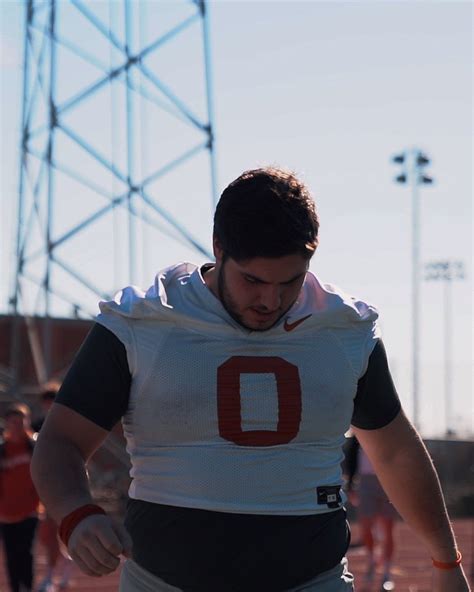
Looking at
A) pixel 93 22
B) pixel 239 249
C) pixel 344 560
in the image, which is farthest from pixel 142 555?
pixel 93 22

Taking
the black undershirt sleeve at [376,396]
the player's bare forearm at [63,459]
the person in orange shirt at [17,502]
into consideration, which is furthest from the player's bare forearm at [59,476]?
the person in orange shirt at [17,502]

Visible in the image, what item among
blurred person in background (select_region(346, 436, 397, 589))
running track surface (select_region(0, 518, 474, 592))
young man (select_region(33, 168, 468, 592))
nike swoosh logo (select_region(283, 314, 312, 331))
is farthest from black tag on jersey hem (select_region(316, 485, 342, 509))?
running track surface (select_region(0, 518, 474, 592))

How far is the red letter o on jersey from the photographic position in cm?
338

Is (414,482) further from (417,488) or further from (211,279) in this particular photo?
(211,279)

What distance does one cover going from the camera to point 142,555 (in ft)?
11.2

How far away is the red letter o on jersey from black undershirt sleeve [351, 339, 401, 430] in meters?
0.31

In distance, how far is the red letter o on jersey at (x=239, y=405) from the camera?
3375mm

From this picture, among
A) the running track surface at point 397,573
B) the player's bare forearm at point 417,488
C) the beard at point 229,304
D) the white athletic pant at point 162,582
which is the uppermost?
the beard at point 229,304

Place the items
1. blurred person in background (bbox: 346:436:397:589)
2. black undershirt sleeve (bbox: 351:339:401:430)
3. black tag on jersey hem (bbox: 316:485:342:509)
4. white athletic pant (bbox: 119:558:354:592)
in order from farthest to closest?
blurred person in background (bbox: 346:436:397:589) → black undershirt sleeve (bbox: 351:339:401:430) → black tag on jersey hem (bbox: 316:485:342:509) → white athletic pant (bbox: 119:558:354:592)

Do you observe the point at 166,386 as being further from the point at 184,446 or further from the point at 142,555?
the point at 142,555

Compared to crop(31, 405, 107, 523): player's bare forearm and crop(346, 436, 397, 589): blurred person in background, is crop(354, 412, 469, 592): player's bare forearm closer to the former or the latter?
crop(31, 405, 107, 523): player's bare forearm

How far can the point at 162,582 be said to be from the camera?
11.1 ft

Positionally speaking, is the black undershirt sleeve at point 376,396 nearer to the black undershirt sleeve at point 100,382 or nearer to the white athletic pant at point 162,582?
the white athletic pant at point 162,582

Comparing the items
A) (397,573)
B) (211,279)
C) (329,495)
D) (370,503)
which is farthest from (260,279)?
(397,573)
